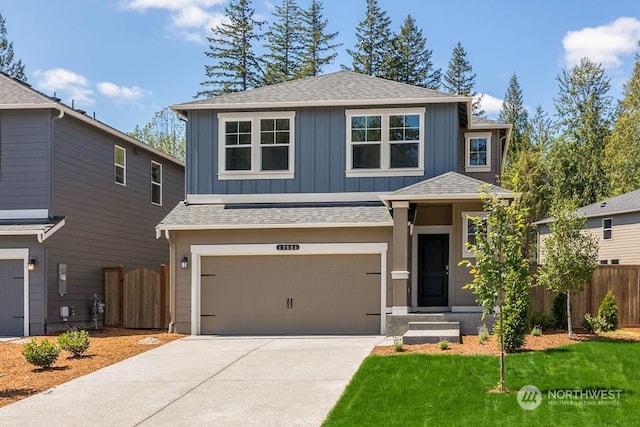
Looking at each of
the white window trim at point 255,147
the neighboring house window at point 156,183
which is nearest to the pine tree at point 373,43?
the neighboring house window at point 156,183

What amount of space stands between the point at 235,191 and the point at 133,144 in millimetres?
5369

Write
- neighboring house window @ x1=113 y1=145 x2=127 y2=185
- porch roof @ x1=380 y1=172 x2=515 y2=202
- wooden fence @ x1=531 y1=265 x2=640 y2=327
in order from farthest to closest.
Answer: neighboring house window @ x1=113 y1=145 x2=127 y2=185, wooden fence @ x1=531 y1=265 x2=640 y2=327, porch roof @ x1=380 y1=172 x2=515 y2=202

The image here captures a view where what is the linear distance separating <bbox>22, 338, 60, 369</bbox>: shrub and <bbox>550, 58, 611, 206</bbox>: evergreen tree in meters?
30.9

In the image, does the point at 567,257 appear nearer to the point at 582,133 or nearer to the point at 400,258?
the point at 400,258

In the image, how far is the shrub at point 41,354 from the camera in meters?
11.1

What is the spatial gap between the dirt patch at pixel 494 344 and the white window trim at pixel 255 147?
586 centimetres

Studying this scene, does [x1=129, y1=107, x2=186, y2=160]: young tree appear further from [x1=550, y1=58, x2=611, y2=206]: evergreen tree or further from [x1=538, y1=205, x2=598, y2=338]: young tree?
[x1=538, y1=205, x2=598, y2=338]: young tree

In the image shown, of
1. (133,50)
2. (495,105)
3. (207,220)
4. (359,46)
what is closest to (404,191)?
(207,220)

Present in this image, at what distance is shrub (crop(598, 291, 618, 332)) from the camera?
14.8 m

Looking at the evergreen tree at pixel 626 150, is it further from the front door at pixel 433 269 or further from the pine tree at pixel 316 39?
the front door at pixel 433 269

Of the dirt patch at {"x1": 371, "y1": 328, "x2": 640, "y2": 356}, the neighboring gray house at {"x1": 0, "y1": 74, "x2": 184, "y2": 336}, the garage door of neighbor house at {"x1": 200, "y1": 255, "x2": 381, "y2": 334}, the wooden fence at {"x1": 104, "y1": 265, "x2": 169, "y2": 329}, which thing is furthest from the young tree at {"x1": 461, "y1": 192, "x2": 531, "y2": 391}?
the neighboring gray house at {"x1": 0, "y1": 74, "x2": 184, "y2": 336}

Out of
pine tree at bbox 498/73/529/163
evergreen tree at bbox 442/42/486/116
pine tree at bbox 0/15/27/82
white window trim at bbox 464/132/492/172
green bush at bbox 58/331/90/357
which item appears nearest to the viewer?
green bush at bbox 58/331/90/357

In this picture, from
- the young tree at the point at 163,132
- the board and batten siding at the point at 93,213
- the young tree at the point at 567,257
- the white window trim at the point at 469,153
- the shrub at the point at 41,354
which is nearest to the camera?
the shrub at the point at 41,354

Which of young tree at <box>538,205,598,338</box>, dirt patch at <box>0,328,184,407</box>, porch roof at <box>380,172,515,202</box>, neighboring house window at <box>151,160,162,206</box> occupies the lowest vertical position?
dirt patch at <box>0,328,184,407</box>
